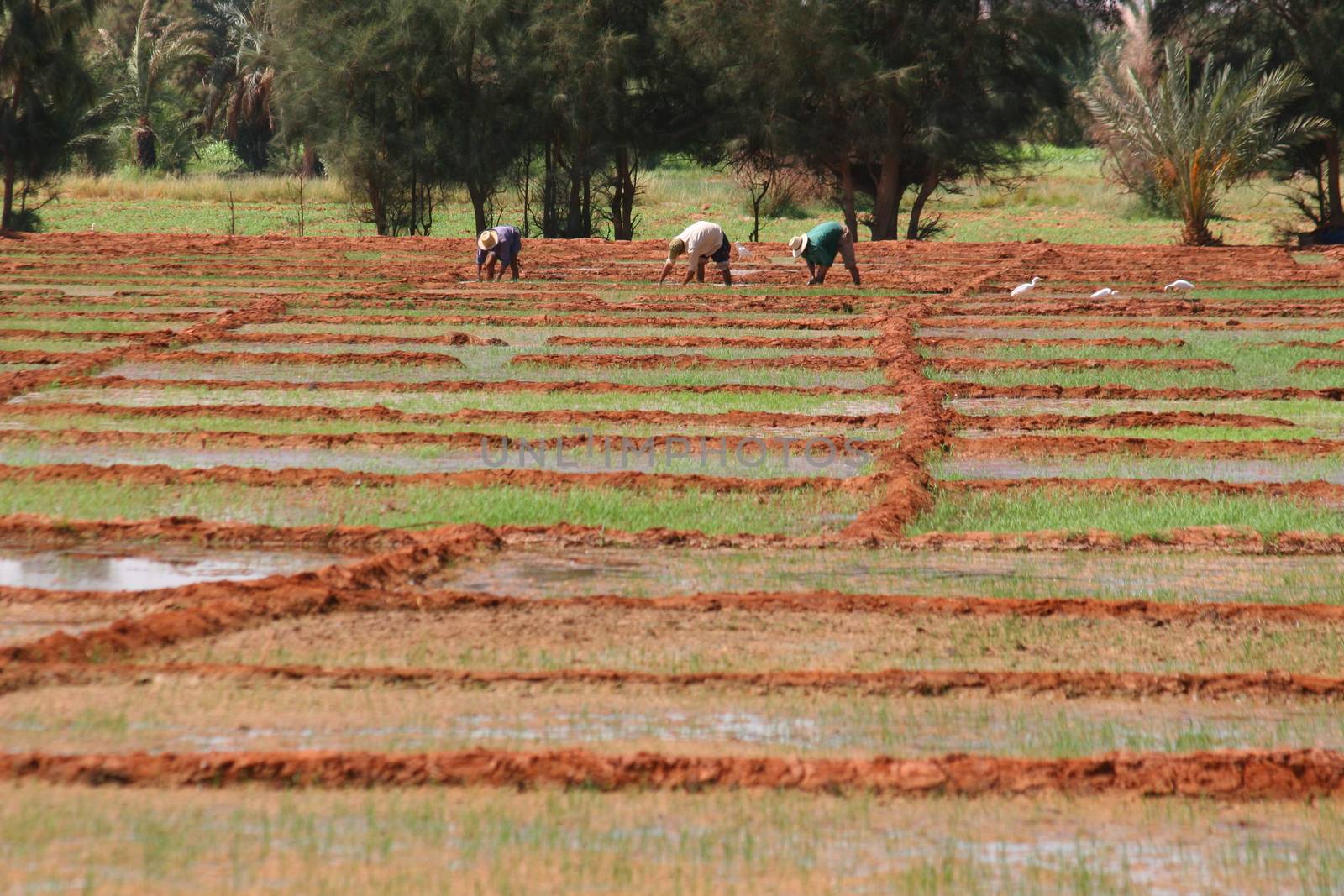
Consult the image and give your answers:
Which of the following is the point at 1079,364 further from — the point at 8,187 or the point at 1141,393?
the point at 8,187

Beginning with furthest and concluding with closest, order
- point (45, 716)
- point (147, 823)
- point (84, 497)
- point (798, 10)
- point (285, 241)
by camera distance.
A: point (798, 10) → point (285, 241) → point (84, 497) → point (45, 716) → point (147, 823)

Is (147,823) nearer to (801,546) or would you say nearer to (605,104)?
(801,546)

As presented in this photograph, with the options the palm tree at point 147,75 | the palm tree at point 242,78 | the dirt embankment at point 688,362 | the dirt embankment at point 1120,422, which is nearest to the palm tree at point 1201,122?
the dirt embankment at point 688,362

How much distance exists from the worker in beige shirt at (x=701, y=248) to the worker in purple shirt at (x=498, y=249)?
69.1 inches

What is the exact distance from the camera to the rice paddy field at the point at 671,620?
11.9 ft

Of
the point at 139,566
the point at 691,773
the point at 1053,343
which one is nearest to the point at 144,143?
the point at 1053,343

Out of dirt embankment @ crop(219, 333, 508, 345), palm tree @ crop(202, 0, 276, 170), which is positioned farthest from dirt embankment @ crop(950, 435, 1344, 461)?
palm tree @ crop(202, 0, 276, 170)

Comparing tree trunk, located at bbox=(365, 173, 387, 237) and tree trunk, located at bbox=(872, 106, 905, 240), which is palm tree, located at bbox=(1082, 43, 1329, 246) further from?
tree trunk, located at bbox=(365, 173, 387, 237)

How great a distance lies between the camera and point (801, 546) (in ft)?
21.5

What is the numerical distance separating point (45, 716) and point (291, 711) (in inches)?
26.2

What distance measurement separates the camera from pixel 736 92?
25281 mm

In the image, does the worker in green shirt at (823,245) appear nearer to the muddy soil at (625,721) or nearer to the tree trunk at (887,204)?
the tree trunk at (887,204)

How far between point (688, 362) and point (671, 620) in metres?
6.50

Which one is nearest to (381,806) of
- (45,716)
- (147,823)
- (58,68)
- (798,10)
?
(147,823)
